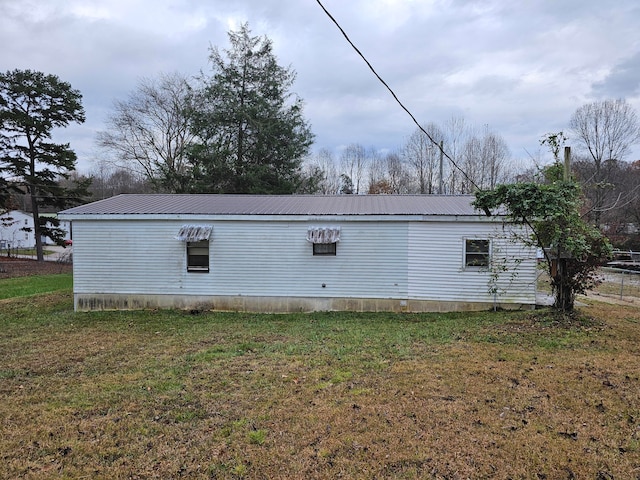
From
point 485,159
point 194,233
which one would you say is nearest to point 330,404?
Answer: point 194,233

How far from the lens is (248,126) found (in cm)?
2122

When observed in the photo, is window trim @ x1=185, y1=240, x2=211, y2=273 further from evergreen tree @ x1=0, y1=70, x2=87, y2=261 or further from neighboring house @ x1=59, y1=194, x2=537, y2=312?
evergreen tree @ x1=0, y1=70, x2=87, y2=261

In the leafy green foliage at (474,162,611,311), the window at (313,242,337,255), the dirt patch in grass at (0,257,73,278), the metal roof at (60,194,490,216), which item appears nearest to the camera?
the leafy green foliage at (474,162,611,311)

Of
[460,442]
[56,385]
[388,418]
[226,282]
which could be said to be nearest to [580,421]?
[460,442]

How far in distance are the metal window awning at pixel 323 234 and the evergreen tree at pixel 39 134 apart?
62.4 feet

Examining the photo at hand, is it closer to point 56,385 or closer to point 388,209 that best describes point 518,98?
point 388,209

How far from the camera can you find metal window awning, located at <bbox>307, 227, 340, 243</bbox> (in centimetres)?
927

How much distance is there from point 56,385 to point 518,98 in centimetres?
1781

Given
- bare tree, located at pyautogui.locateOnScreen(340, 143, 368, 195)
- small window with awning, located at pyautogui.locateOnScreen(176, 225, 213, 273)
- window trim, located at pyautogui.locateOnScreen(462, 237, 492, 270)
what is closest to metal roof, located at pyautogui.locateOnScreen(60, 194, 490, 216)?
small window with awning, located at pyautogui.locateOnScreen(176, 225, 213, 273)

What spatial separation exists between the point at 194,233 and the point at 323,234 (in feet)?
11.2

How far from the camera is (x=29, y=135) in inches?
858

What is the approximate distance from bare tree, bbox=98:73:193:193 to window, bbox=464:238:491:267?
20.1 metres

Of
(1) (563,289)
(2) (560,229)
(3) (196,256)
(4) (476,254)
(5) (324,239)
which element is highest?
(2) (560,229)

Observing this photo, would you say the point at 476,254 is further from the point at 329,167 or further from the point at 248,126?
the point at 329,167
